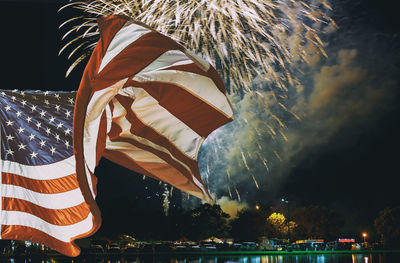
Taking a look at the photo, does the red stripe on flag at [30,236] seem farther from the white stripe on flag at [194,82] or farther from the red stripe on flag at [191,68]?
the red stripe on flag at [191,68]

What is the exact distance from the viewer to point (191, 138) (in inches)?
195

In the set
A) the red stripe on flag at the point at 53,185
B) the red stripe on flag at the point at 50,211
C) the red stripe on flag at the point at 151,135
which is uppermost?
the red stripe on flag at the point at 151,135

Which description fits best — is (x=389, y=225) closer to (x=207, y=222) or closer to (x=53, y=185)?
(x=207, y=222)

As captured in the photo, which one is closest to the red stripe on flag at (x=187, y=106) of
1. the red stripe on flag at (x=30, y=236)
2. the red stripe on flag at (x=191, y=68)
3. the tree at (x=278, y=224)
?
the red stripe on flag at (x=191, y=68)

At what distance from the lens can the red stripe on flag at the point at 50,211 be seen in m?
3.64

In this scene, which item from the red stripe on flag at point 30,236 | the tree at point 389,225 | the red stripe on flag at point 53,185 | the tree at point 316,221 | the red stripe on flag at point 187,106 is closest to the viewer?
the red stripe on flag at point 30,236

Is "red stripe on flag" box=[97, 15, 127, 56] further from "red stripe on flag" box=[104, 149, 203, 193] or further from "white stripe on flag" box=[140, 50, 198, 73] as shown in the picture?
"red stripe on flag" box=[104, 149, 203, 193]

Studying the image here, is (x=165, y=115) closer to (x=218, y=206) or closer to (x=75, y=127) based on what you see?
(x=75, y=127)

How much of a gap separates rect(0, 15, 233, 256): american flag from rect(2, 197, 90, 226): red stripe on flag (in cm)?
2

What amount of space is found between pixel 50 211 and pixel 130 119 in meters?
1.55

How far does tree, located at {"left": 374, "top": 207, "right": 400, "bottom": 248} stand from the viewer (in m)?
71.8

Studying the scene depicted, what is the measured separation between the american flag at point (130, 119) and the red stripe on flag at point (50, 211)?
15 millimetres

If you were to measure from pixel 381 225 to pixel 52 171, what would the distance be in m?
78.6

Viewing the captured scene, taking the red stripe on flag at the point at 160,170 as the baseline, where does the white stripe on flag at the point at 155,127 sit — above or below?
above
